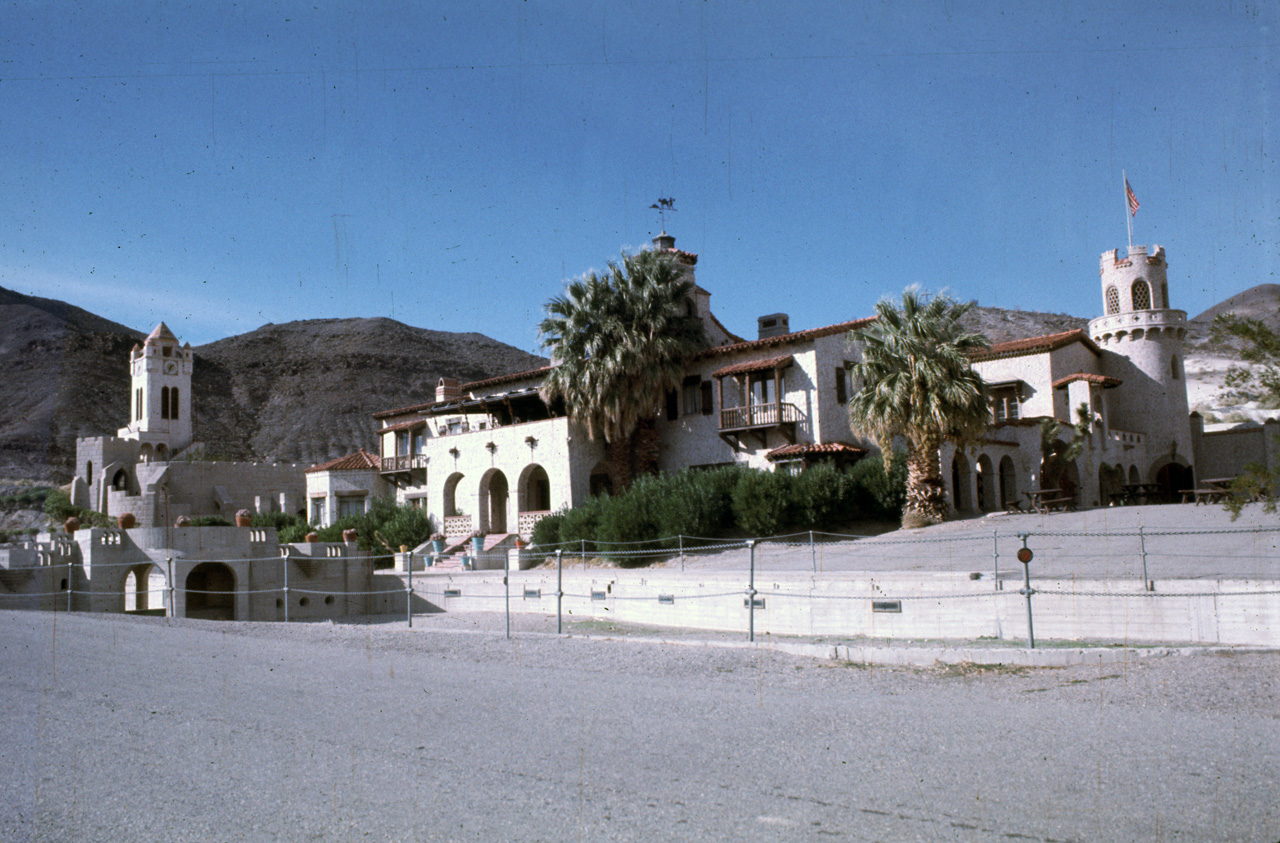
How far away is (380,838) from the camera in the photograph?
544 cm

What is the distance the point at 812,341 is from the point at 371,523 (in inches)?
740

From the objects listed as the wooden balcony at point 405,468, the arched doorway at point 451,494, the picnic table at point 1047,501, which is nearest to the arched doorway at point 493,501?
the arched doorway at point 451,494

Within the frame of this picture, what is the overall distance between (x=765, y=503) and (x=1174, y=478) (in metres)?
19.7

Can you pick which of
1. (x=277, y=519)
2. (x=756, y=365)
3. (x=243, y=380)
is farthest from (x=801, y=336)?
(x=243, y=380)

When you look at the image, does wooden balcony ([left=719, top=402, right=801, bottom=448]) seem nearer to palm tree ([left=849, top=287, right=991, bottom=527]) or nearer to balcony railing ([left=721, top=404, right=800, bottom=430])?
balcony railing ([left=721, top=404, right=800, bottom=430])

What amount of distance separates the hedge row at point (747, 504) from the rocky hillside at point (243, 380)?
65.1 meters

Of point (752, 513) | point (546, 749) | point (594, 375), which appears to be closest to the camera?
point (546, 749)

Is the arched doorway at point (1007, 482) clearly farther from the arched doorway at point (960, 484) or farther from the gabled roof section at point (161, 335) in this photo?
the gabled roof section at point (161, 335)

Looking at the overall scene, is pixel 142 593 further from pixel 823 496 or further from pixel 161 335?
pixel 161 335

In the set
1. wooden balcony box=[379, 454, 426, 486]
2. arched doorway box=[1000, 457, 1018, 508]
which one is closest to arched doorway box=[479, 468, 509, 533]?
wooden balcony box=[379, 454, 426, 486]

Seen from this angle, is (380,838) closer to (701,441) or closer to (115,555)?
(115,555)

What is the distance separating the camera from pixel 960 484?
107ft

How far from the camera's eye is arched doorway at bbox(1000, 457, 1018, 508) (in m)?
33.1

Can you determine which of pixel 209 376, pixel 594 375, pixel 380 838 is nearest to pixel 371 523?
pixel 594 375
